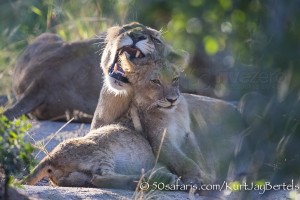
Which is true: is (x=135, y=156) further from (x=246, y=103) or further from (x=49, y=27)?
(x=49, y=27)

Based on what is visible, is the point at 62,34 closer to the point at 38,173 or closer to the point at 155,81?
the point at 155,81

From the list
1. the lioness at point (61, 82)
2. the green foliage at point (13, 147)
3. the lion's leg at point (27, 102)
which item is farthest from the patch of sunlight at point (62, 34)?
the green foliage at point (13, 147)

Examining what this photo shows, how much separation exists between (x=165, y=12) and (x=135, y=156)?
3.31 metres

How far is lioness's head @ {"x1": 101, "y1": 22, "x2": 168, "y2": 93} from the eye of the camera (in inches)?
213

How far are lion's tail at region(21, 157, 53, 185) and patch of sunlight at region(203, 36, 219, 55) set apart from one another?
9.75 feet

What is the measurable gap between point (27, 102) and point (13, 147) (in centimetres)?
486

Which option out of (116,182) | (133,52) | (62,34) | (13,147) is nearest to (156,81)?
(133,52)

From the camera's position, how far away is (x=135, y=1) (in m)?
2.11

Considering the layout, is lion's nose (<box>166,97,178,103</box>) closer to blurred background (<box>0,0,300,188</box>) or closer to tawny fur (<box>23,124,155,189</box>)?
tawny fur (<box>23,124,155,189</box>)

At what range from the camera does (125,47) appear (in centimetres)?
547

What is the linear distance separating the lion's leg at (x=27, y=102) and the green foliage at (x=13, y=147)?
15.0 ft

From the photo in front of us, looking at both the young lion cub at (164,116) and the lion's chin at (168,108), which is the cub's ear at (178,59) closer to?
the young lion cub at (164,116)

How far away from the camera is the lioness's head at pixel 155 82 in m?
5.50
